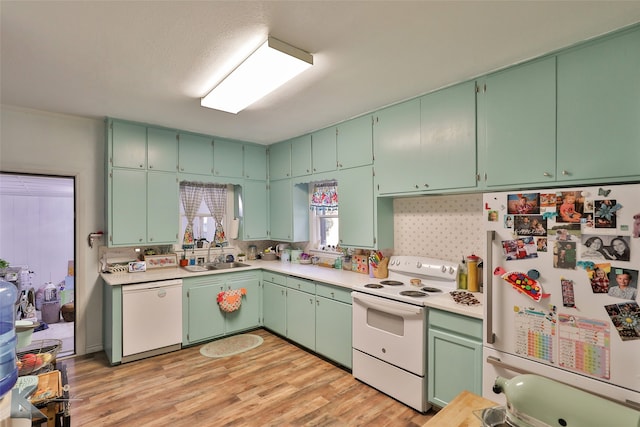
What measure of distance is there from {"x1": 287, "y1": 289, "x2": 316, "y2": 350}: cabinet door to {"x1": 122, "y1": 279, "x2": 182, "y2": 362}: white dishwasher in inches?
49.2

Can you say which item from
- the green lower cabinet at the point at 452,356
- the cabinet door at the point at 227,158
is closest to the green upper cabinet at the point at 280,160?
the cabinet door at the point at 227,158

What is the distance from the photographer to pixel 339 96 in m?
2.85

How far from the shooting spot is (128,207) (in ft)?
11.7

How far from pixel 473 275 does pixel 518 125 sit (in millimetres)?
1205

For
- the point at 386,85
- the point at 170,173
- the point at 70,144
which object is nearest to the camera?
the point at 386,85

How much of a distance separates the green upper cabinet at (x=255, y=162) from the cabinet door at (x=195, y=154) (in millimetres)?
533

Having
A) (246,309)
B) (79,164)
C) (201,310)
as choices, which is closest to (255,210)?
(246,309)

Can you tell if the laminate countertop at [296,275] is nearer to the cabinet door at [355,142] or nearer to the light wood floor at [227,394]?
the light wood floor at [227,394]

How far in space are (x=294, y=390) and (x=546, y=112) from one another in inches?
115

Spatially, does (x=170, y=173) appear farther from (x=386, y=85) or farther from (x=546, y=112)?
(x=546, y=112)

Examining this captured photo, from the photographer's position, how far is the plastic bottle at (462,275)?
272 centimetres

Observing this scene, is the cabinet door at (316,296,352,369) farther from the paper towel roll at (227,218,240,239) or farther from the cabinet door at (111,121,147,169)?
the cabinet door at (111,121,147,169)

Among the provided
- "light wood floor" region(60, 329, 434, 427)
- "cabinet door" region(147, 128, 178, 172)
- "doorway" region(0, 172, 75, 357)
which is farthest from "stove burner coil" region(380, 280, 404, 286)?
"doorway" region(0, 172, 75, 357)

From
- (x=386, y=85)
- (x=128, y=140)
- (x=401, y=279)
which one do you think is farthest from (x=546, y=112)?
(x=128, y=140)
